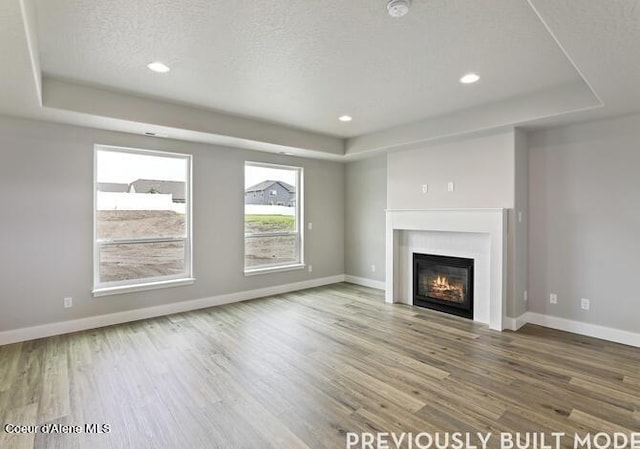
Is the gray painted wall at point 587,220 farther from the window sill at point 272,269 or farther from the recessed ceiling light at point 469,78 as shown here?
the window sill at point 272,269

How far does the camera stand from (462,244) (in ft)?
15.1

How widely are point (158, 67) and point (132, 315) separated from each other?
3171 millimetres

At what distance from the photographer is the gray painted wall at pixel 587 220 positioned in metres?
3.59

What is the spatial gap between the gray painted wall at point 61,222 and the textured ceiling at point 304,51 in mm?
1028

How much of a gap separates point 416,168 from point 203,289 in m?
3.79

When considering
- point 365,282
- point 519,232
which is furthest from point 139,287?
point 519,232

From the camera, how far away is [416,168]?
5102 mm

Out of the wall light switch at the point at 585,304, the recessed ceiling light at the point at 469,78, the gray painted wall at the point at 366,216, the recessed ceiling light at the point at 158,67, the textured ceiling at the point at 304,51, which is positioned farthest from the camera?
the gray painted wall at the point at 366,216

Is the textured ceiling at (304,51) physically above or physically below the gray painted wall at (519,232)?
above

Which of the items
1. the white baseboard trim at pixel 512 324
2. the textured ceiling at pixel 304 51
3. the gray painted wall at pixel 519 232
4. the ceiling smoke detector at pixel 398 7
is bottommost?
the white baseboard trim at pixel 512 324

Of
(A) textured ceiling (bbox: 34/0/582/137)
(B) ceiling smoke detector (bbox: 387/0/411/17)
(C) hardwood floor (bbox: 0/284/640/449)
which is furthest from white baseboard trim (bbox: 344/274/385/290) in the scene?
(B) ceiling smoke detector (bbox: 387/0/411/17)

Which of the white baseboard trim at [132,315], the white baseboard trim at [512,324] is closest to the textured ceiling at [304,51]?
the white baseboard trim at [512,324]

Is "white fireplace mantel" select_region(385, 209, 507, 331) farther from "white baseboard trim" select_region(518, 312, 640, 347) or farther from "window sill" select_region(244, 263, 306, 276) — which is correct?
"window sill" select_region(244, 263, 306, 276)

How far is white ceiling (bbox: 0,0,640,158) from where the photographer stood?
2.10 m
